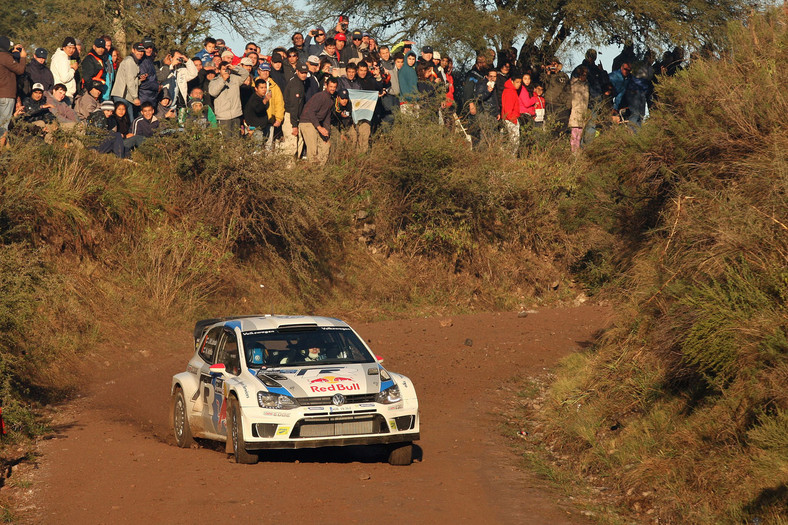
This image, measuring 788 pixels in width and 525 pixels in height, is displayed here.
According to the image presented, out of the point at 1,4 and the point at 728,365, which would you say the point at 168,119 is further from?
the point at 1,4

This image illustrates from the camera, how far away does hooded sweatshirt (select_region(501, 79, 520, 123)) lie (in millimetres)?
24423

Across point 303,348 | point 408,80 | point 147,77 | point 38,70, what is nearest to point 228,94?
point 147,77

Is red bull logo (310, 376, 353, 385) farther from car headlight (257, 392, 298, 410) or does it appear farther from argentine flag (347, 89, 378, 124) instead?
argentine flag (347, 89, 378, 124)

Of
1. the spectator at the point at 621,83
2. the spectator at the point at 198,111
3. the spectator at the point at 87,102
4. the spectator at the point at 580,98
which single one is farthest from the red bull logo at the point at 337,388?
the spectator at the point at 621,83

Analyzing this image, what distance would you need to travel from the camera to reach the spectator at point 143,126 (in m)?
20.9

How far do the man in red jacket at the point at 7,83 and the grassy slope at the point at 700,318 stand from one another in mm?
11660

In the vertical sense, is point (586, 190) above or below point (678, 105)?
below

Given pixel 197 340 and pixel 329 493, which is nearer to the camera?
pixel 329 493

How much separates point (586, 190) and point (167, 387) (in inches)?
330

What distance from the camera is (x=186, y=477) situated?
9945mm

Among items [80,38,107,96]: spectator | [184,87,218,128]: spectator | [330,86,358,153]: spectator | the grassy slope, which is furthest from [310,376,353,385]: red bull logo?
[330,86,358,153]: spectator

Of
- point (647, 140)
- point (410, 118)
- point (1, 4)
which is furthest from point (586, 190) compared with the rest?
point (1, 4)

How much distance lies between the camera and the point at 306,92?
72.5 feet

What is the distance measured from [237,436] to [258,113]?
40.4ft
